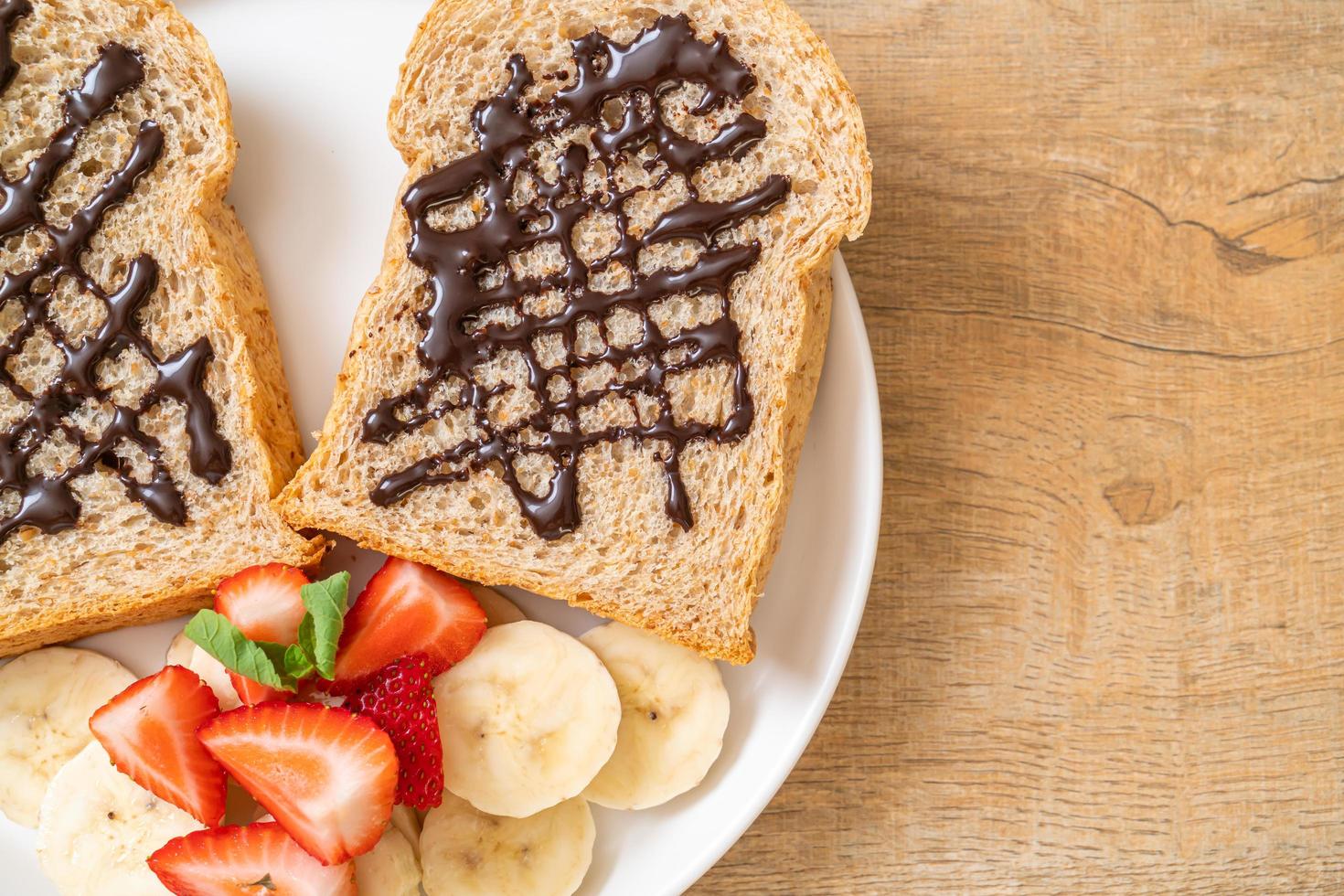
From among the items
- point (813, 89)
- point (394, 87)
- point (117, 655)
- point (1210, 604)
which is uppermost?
point (394, 87)

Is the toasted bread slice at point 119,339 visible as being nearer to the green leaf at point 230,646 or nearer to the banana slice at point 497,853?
the green leaf at point 230,646

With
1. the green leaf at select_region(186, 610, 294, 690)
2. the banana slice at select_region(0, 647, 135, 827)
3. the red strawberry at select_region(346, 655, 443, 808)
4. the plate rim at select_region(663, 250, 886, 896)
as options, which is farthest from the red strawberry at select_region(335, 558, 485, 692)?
the plate rim at select_region(663, 250, 886, 896)

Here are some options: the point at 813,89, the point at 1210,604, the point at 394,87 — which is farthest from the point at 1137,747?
the point at 394,87

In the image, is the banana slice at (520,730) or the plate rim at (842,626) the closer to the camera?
the banana slice at (520,730)

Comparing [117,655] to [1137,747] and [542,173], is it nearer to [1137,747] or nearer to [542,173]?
[542,173]

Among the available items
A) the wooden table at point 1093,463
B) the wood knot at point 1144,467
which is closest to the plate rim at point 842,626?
the wooden table at point 1093,463

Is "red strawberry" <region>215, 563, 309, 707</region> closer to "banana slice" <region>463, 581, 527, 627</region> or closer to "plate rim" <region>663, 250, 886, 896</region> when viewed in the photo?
"banana slice" <region>463, 581, 527, 627</region>
